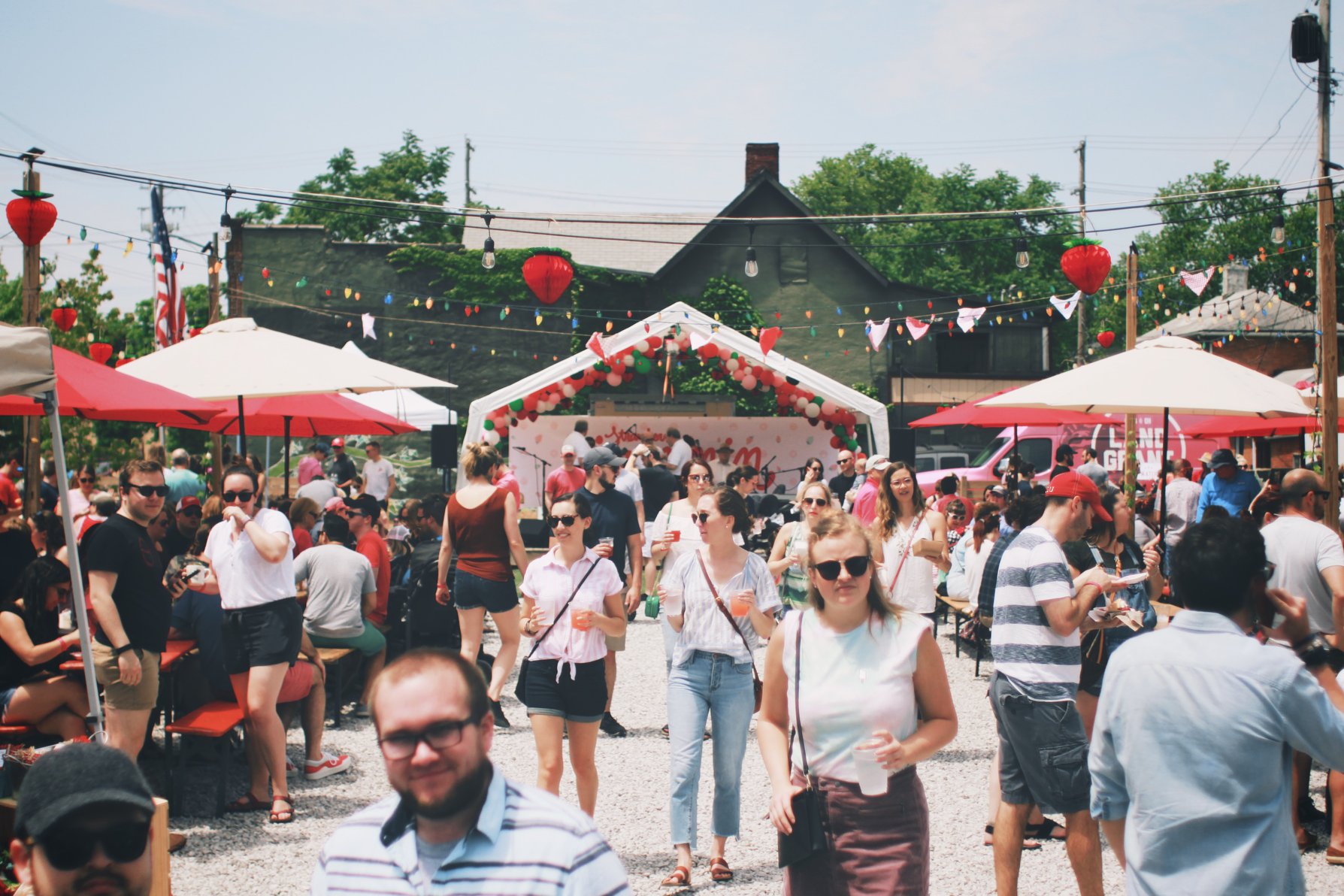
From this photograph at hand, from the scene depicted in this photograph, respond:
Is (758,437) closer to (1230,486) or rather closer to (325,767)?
(1230,486)

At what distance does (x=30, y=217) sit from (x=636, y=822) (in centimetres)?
764

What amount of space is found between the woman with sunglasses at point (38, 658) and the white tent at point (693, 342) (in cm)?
1136

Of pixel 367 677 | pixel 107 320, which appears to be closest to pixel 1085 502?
pixel 367 677

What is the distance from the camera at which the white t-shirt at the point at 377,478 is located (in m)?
16.9

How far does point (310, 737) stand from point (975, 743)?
4.19 meters

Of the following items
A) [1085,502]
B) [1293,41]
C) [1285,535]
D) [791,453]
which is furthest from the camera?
[791,453]

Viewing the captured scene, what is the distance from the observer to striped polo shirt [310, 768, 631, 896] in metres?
1.70

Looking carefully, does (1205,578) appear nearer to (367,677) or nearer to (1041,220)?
(367,677)

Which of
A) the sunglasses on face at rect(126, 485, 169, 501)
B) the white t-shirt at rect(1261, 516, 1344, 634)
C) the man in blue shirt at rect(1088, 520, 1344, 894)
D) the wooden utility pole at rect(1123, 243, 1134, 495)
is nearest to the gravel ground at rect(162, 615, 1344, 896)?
the white t-shirt at rect(1261, 516, 1344, 634)

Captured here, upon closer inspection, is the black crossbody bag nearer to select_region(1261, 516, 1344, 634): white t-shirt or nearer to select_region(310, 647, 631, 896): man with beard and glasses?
select_region(310, 647, 631, 896): man with beard and glasses

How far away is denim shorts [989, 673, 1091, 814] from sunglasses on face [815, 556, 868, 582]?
1447mm

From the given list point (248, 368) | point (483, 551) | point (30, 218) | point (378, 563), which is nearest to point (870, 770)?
point (483, 551)

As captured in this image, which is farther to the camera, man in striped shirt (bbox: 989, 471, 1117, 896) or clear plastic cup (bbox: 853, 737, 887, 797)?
man in striped shirt (bbox: 989, 471, 1117, 896)

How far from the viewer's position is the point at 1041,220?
55312 mm
